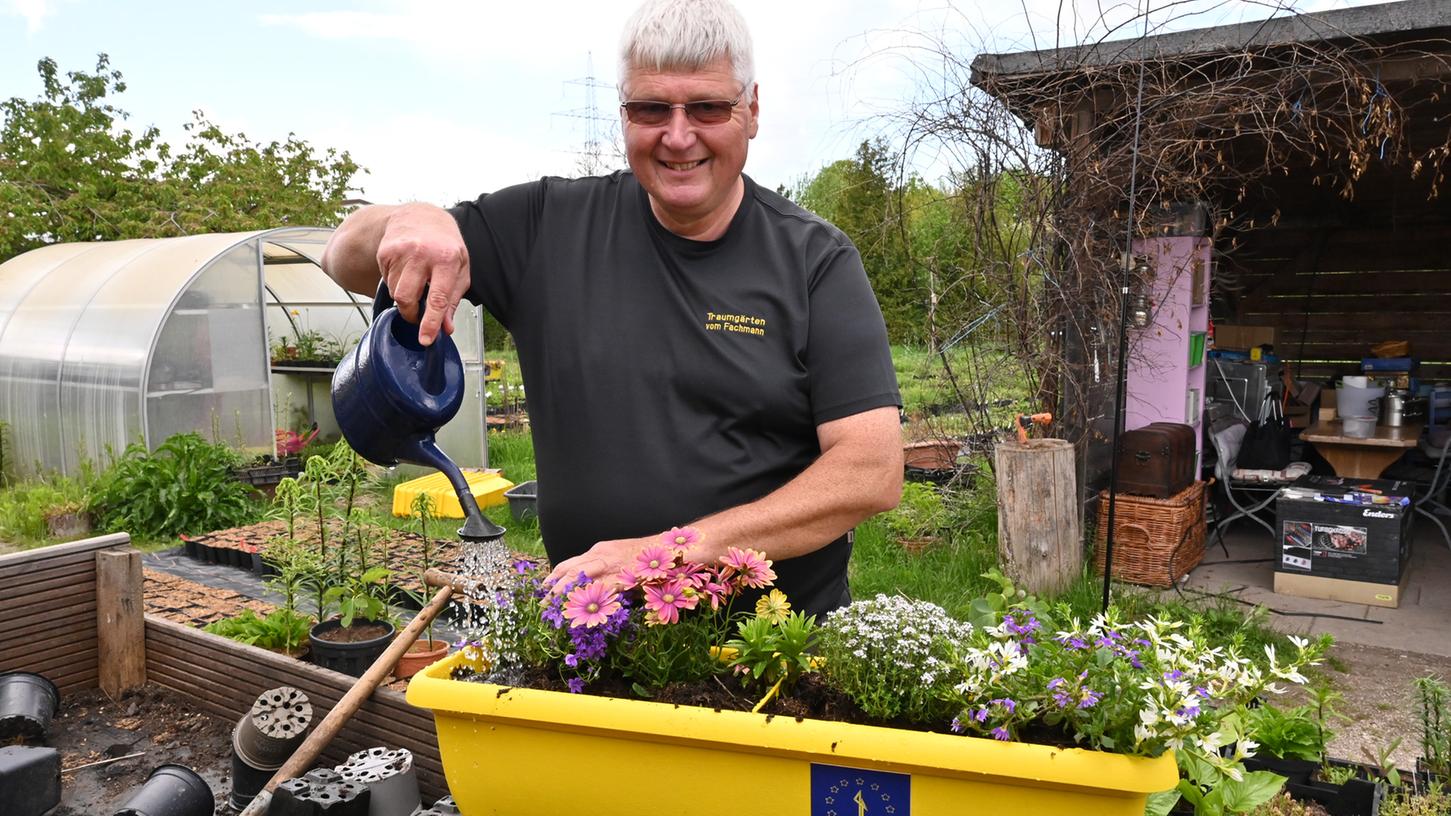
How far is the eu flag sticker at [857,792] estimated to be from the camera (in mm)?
974

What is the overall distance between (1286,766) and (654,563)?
1.31 meters

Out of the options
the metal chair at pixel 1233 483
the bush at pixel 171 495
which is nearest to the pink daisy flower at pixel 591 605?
the metal chair at pixel 1233 483

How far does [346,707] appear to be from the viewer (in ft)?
6.32

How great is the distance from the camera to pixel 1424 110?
18.7 ft

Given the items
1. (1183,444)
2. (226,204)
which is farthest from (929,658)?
(226,204)

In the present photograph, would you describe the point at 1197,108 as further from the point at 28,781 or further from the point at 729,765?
the point at 28,781

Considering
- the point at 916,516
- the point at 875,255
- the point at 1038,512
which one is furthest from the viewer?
the point at 875,255

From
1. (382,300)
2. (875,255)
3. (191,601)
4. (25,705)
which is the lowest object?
(191,601)

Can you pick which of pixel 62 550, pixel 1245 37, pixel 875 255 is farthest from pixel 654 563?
pixel 875 255

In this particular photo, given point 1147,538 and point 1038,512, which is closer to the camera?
point 1038,512

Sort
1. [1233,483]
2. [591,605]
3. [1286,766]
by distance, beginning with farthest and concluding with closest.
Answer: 1. [1233,483]
2. [1286,766]
3. [591,605]

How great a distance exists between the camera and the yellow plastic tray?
6.65 meters

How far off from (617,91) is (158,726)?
1924 millimetres

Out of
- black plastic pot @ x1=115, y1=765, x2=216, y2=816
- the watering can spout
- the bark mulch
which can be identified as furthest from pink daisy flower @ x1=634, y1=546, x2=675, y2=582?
the bark mulch
